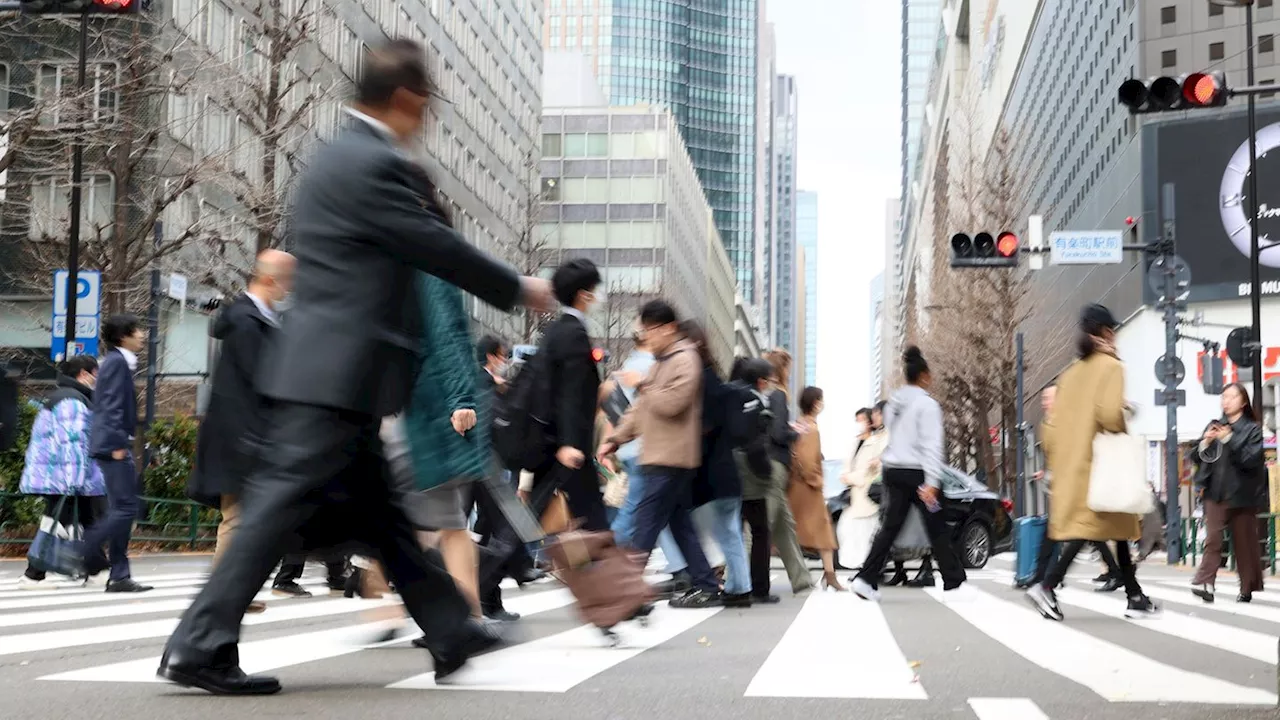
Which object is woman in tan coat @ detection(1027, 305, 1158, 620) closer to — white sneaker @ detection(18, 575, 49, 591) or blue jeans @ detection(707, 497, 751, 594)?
blue jeans @ detection(707, 497, 751, 594)

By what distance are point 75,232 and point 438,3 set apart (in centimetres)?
3539

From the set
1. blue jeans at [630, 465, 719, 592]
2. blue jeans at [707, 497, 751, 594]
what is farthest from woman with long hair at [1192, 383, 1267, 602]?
blue jeans at [630, 465, 719, 592]

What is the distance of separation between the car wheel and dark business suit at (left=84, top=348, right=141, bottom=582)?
9466mm

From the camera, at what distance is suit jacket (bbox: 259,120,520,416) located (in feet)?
13.1

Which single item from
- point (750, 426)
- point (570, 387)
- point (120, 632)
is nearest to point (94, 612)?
point (120, 632)

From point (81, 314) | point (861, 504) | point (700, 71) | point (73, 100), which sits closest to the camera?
point (861, 504)

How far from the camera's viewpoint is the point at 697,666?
5492 millimetres

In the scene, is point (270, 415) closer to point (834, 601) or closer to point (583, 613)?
point (583, 613)

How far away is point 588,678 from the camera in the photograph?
194 inches

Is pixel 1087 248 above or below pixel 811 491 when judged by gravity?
above

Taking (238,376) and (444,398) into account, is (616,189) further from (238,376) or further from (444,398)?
(444,398)

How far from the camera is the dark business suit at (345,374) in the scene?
3988mm

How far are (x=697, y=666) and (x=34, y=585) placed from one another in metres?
7.01

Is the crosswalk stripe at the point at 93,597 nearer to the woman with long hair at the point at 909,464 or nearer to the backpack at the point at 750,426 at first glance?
the backpack at the point at 750,426
